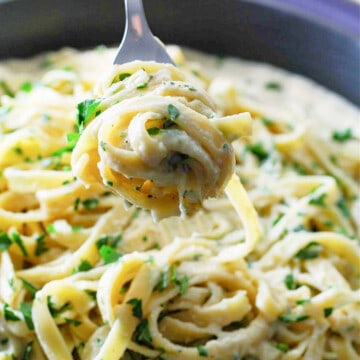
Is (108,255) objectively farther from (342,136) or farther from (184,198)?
(342,136)

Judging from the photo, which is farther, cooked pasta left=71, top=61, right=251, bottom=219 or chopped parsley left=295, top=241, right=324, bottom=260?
chopped parsley left=295, top=241, right=324, bottom=260

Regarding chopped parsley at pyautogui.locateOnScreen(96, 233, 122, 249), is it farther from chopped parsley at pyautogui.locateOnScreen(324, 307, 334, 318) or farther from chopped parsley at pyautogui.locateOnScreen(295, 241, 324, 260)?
chopped parsley at pyautogui.locateOnScreen(324, 307, 334, 318)

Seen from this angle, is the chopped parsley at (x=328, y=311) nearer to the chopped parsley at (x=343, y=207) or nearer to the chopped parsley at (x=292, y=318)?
the chopped parsley at (x=292, y=318)

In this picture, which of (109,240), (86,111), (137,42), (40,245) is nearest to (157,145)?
(86,111)

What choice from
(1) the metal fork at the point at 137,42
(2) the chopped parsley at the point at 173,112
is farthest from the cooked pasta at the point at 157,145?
(1) the metal fork at the point at 137,42

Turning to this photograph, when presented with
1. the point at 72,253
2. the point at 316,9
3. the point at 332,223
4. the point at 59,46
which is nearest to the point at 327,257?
the point at 332,223

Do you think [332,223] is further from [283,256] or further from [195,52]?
[195,52]

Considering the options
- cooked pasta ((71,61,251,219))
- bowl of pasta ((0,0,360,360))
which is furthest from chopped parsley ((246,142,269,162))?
cooked pasta ((71,61,251,219))
